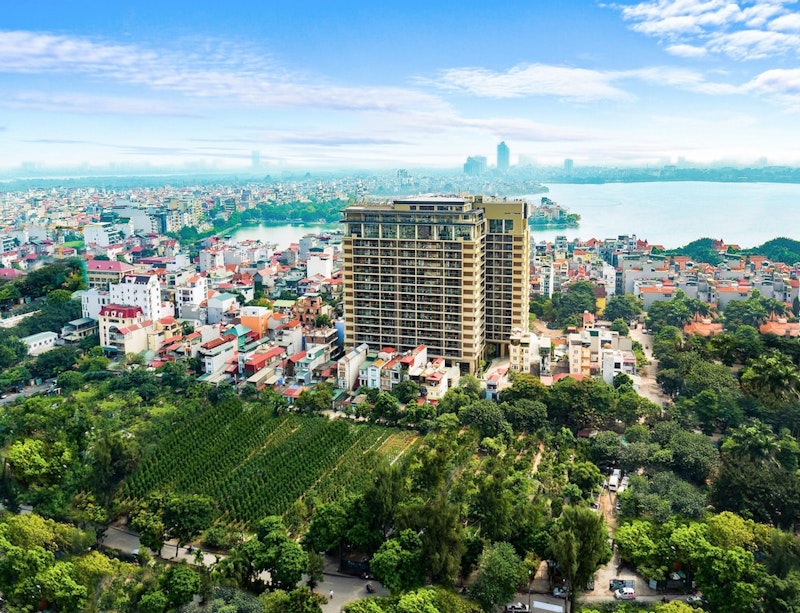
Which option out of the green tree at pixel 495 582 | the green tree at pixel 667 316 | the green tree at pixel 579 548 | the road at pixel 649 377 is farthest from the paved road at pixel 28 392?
the green tree at pixel 667 316

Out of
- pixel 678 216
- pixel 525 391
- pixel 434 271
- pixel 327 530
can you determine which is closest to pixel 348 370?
pixel 434 271

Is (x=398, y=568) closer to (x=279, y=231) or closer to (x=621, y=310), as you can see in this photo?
(x=621, y=310)

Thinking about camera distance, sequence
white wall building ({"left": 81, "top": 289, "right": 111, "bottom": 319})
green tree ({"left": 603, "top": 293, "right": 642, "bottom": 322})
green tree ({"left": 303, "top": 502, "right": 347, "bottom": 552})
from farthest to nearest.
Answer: green tree ({"left": 603, "top": 293, "right": 642, "bottom": 322})
white wall building ({"left": 81, "top": 289, "right": 111, "bottom": 319})
green tree ({"left": 303, "top": 502, "right": 347, "bottom": 552})

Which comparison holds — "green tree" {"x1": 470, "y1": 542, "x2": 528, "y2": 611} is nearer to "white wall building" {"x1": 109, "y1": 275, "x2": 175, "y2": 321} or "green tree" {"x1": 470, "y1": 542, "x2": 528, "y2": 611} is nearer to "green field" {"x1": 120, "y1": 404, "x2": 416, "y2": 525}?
"green field" {"x1": 120, "y1": 404, "x2": 416, "y2": 525}

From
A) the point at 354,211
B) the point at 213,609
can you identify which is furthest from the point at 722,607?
the point at 354,211

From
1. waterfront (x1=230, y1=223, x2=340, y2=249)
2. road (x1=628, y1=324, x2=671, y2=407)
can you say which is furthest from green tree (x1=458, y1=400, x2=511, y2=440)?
waterfront (x1=230, y1=223, x2=340, y2=249)

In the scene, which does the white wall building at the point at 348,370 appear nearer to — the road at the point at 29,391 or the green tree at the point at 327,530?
the green tree at the point at 327,530
